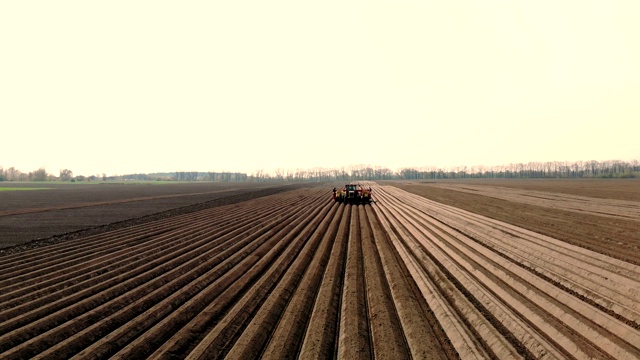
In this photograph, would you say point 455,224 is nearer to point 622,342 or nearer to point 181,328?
point 622,342

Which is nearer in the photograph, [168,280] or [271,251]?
[168,280]

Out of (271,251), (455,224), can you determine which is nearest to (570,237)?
(455,224)

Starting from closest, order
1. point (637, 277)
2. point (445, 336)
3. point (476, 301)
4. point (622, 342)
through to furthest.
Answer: point (622, 342)
point (445, 336)
point (476, 301)
point (637, 277)

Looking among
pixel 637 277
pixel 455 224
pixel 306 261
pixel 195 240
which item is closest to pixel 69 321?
pixel 306 261

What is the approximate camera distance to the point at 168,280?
812cm

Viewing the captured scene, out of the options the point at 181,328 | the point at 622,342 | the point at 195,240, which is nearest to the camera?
the point at 622,342

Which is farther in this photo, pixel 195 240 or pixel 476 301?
pixel 195 240

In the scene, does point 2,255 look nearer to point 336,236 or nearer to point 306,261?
point 306,261

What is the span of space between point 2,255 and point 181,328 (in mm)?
10601

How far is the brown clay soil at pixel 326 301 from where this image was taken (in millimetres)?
4914

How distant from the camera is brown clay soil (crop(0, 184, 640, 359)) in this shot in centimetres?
491

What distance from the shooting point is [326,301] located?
6.66 metres

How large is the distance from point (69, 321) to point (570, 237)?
14398 mm

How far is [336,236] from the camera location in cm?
1347
